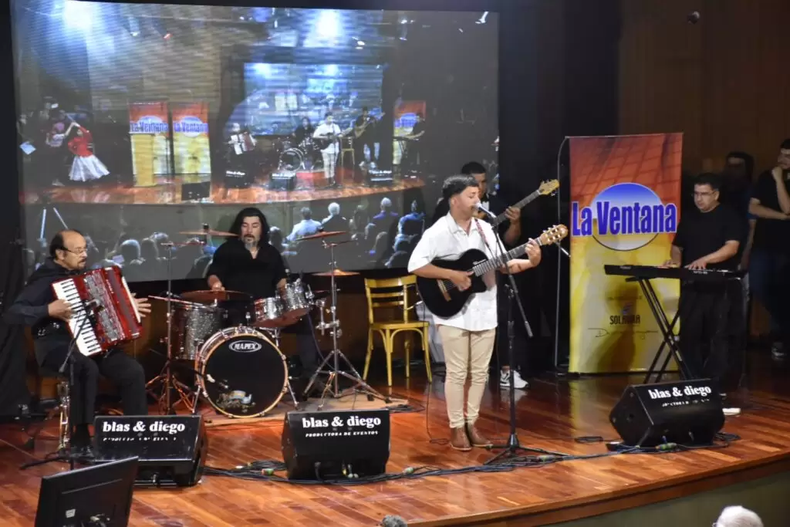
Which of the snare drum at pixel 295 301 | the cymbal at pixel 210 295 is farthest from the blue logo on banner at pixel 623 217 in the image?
the cymbal at pixel 210 295

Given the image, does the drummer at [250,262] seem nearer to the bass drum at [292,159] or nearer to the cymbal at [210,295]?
the cymbal at [210,295]

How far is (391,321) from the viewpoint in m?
8.44

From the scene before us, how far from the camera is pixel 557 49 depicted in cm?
882

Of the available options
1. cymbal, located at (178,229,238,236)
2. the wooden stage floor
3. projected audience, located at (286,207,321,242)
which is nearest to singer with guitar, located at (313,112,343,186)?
projected audience, located at (286,207,321,242)

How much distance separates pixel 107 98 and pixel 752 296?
18.9ft

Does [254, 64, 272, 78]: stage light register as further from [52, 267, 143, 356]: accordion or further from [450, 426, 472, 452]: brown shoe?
[450, 426, 472, 452]: brown shoe

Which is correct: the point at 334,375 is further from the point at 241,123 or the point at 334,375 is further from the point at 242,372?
the point at 241,123

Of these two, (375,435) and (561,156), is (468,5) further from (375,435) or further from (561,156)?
(375,435)

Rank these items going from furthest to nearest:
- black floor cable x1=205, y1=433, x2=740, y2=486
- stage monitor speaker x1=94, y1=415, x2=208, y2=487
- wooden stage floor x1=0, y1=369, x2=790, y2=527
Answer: black floor cable x1=205, y1=433, x2=740, y2=486 < stage monitor speaker x1=94, y1=415, x2=208, y2=487 < wooden stage floor x1=0, y1=369, x2=790, y2=527

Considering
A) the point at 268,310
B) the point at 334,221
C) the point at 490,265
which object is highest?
the point at 334,221

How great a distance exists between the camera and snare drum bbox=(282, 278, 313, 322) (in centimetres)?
726

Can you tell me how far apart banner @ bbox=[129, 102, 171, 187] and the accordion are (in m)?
1.69

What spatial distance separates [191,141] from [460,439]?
3.15 m

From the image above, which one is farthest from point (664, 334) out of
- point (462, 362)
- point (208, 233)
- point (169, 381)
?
point (169, 381)
